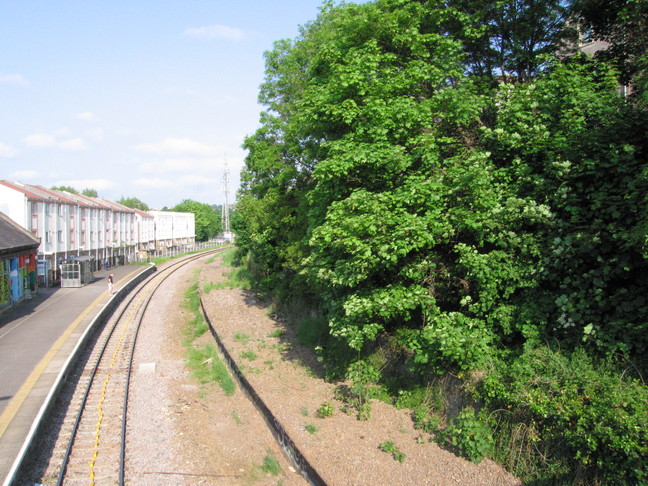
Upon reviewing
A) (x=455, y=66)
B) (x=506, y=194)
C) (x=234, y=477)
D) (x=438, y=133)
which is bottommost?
(x=234, y=477)

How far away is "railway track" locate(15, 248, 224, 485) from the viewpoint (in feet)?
31.3

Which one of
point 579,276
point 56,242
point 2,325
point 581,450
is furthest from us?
point 56,242

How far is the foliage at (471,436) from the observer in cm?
811

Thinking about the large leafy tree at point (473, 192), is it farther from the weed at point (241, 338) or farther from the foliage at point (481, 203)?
the weed at point (241, 338)

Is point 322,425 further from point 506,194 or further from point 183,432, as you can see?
point 506,194

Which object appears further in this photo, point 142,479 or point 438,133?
point 438,133

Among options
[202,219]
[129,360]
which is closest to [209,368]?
[129,360]

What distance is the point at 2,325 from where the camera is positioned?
20344 millimetres

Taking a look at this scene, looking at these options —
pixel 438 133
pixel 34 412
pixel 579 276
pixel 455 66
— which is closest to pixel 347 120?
pixel 438 133

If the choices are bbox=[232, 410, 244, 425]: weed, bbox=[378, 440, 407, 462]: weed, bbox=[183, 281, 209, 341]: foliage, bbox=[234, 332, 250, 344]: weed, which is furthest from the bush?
bbox=[183, 281, 209, 341]: foliage

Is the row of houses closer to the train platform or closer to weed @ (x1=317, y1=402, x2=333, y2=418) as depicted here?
the train platform

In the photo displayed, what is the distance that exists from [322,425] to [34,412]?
23.3ft

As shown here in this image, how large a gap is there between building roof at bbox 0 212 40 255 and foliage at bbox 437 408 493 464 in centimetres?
2254

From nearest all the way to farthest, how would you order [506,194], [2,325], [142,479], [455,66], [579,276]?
[579,276] → [142,479] → [506,194] → [455,66] → [2,325]
